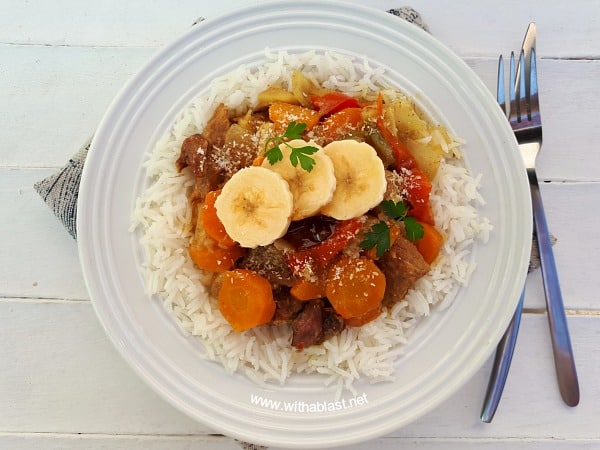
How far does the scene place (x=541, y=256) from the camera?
2748 millimetres

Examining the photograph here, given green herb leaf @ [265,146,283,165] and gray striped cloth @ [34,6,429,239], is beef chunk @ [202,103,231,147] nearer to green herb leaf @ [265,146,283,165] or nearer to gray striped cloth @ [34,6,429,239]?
green herb leaf @ [265,146,283,165]

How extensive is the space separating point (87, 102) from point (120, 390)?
1.64m

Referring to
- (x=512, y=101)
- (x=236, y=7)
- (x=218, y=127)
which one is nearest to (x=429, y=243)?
(x=512, y=101)

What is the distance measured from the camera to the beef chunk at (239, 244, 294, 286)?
236 cm

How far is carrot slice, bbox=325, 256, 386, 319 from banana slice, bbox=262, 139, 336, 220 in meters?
0.28

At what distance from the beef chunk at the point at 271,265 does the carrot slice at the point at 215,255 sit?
0.08 metres

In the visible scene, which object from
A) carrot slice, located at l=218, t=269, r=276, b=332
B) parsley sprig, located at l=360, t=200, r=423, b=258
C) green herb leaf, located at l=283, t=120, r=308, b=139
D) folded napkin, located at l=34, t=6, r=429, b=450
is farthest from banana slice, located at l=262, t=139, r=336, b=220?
folded napkin, located at l=34, t=6, r=429, b=450

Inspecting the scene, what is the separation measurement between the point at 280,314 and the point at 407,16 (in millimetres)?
1785

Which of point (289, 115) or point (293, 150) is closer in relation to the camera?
point (293, 150)

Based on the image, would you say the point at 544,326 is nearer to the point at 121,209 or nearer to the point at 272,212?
the point at 272,212

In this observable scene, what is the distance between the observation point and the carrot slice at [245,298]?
2.38 m

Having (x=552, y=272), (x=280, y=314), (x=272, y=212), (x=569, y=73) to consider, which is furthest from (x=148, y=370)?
(x=569, y=73)

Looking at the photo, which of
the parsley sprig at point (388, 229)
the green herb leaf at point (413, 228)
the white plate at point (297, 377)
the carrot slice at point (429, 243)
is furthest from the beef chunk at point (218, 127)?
the carrot slice at point (429, 243)

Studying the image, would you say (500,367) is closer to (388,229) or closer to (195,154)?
(388,229)
